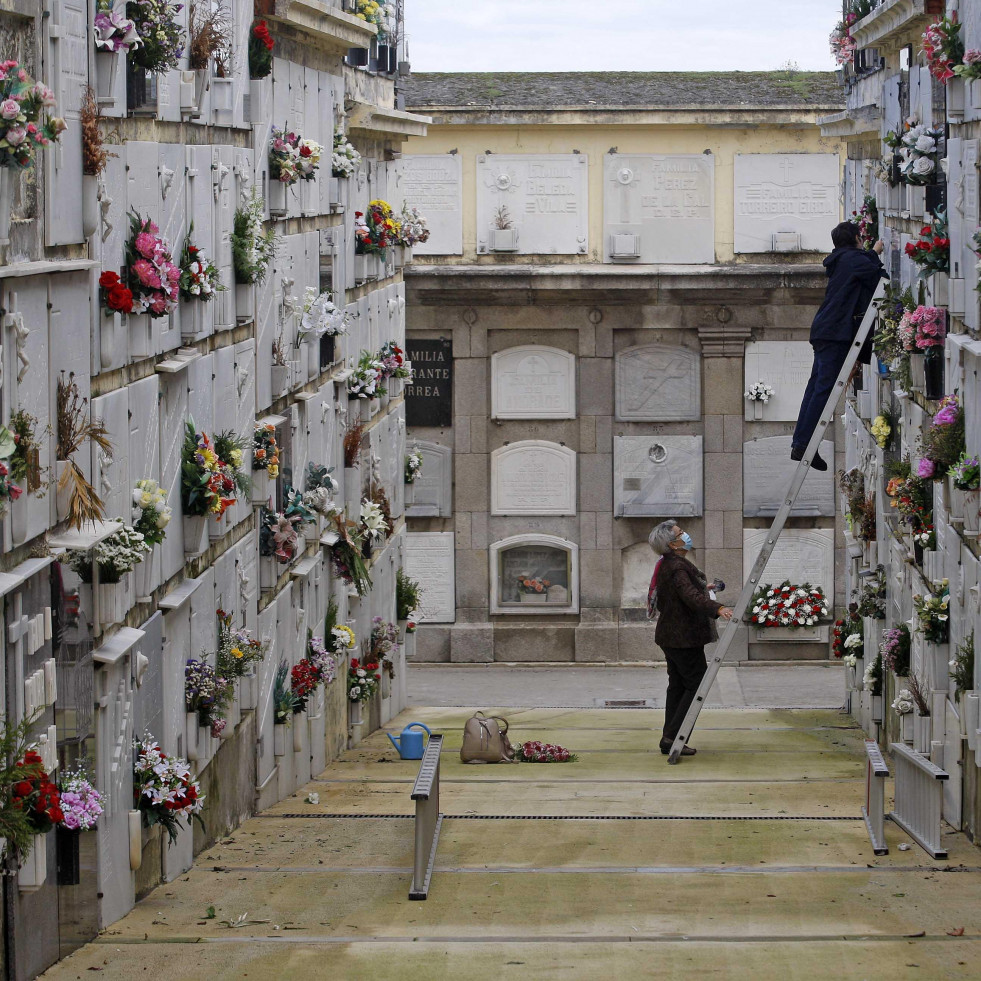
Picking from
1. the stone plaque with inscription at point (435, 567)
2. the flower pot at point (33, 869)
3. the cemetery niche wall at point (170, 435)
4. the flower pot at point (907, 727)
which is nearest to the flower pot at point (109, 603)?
the cemetery niche wall at point (170, 435)

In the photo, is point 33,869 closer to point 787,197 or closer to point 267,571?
point 267,571

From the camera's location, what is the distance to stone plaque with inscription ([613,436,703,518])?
84.0 feet

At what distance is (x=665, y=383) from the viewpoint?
25.6 metres

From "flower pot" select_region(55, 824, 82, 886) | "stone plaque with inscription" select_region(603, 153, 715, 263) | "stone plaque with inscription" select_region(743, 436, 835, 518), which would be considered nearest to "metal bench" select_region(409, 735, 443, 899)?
"flower pot" select_region(55, 824, 82, 886)

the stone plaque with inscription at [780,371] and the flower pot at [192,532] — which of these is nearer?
the flower pot at [192,532]

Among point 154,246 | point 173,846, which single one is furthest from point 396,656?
point 154,246

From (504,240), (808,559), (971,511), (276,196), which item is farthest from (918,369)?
(504,240)

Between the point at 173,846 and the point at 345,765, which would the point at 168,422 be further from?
the point at 345,765

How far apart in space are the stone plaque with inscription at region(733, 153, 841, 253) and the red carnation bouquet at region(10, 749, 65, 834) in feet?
63.8

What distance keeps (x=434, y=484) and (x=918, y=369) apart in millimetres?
12981

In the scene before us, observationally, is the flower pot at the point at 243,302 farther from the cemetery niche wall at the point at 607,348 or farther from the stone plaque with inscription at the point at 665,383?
the stone plaque with inscription at the point at 665,383

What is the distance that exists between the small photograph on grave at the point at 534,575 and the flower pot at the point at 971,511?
587 inches

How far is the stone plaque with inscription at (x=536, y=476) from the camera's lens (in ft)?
84.6

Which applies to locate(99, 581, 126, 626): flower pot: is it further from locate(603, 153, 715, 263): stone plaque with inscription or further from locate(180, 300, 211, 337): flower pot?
locate(603, 153, 715, 263): stone plaque with inscription
